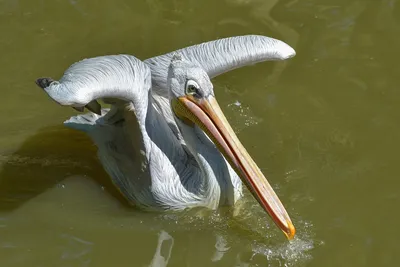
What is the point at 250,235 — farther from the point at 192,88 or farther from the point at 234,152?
the point at 192,88

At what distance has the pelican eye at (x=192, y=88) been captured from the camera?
577 cm

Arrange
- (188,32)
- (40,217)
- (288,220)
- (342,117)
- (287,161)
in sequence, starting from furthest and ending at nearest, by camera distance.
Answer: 1. (188,32)
2. (342,117)
3. (287,161)
4. (40,217)
5. (288,220)

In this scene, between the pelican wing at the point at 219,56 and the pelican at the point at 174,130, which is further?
the pelican wing at the point at 219,56

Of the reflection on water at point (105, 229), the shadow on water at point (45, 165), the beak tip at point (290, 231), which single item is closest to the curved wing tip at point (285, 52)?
the reflection on water at point (105, 229)

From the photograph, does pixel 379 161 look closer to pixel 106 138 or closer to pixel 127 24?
pixel 106 138

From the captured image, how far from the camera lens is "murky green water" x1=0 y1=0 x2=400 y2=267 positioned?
18.9ft

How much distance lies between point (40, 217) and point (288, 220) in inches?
73.4

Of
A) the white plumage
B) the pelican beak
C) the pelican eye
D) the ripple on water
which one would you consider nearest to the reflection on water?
the ripple on water

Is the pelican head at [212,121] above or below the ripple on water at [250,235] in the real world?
above

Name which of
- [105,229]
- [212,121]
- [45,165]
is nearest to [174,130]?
[212,121]

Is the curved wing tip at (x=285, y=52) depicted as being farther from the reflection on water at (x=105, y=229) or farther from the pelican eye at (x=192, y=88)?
the reflection on water at (x=105, y=229)

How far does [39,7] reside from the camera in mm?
8289

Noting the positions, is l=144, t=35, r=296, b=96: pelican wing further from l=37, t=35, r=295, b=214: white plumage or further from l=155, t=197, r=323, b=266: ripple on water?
l=155, t=197, r=323, b=266: ripple on water

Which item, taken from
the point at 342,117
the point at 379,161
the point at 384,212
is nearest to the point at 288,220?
the point at 384,212
